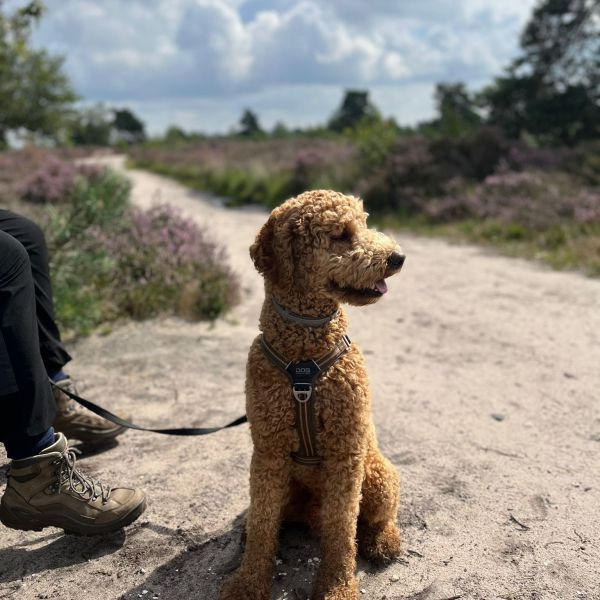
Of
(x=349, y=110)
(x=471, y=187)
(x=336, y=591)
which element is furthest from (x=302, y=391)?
(x=349, y=110)

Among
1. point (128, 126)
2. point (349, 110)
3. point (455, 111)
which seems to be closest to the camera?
point (455, 111)

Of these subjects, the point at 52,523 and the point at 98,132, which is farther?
the point at 98,132

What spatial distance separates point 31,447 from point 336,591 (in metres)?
1.32

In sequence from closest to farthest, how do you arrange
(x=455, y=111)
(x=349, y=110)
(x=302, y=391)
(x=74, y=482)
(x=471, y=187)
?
(x=302, y=391) → (x=74, y=482) → (x=471, y=187) → (x=455, y=111) → (x=349, y=110)

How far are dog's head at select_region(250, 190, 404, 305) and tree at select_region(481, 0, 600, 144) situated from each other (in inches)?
558

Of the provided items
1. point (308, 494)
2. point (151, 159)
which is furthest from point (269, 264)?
point (151, 159)

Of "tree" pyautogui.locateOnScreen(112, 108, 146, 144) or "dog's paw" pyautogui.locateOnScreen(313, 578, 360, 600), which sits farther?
"tree" pyautogui.locateOnScreen(112, 108, 146, 144)

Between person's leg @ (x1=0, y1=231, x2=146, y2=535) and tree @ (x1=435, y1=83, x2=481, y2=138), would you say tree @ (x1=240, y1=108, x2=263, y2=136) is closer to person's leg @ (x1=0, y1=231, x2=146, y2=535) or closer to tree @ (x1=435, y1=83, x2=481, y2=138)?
tree @ (x1=435, y1=83, x2=481, y2=138)

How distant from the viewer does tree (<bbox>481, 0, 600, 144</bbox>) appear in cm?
1409

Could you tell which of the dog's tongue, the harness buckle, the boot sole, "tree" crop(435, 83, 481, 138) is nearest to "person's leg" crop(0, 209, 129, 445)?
the boot sole

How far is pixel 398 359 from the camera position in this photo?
486 centimetres

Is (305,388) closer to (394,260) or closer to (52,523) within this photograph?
(394,260)

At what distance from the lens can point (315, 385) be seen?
2102mm

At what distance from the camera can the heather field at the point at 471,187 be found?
8922 millimetres
